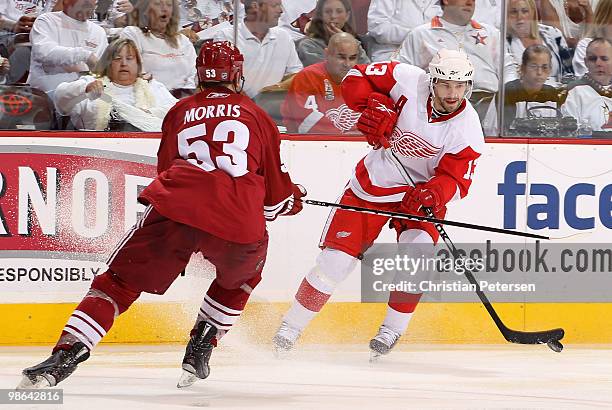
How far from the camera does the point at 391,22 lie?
521 cm

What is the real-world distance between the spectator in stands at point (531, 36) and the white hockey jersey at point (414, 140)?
0.78 meters

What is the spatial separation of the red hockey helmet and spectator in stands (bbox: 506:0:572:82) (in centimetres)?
192

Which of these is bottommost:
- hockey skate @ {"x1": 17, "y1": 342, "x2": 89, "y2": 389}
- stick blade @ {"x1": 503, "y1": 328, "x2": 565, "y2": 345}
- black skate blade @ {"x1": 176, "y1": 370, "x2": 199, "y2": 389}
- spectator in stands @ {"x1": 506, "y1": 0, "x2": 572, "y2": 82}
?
stick blade @ {"x1": 503, "y1": 328, "x2": 565, "y2": 345}

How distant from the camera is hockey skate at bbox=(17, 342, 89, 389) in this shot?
344 centimetres

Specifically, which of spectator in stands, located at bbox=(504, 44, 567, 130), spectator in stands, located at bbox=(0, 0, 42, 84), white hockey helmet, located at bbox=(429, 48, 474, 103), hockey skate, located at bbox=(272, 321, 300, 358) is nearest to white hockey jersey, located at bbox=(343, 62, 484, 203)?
white hockey helmet, located at bbox=(429, 48, 474, 103)

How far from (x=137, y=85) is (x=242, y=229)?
157cm

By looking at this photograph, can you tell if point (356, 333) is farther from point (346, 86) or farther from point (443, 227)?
point (346, 86)

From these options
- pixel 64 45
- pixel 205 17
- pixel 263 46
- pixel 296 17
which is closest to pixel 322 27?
pixel 296 17

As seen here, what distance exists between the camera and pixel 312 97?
5.20 metres

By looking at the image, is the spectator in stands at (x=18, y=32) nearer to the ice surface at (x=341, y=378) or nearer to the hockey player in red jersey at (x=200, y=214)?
the ice surface at (x=341, y=378)

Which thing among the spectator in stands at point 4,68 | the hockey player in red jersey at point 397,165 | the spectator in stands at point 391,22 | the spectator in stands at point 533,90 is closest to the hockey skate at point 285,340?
the hockey player in red jersey at point 397,165

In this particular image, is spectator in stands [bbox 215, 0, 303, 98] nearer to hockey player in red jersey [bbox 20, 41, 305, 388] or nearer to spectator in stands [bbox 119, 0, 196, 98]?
spectator in stands [bbox 119, 0, 196, 98]

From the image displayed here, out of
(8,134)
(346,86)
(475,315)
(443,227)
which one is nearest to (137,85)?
(8,134)

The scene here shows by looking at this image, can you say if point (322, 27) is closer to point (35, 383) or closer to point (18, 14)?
point (18, 14)
